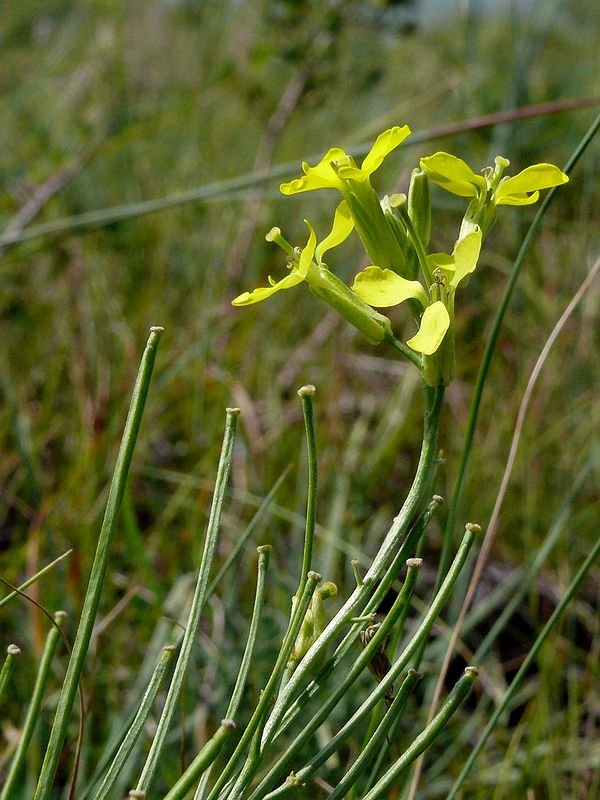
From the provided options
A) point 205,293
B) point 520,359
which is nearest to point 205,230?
point 205,293

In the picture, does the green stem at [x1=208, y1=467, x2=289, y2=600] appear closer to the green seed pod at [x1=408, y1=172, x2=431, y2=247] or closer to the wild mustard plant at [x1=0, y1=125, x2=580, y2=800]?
the wild mustard plant at [x1=0, y1=125, x2=580, y2=800]

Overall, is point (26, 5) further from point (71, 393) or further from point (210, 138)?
point (71, 393)

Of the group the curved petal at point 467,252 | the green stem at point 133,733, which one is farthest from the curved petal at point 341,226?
the green stem at point 133,733

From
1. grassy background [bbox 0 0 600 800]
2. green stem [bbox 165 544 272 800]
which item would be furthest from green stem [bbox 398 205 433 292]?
grassy background [bbox 0 0 600 800]

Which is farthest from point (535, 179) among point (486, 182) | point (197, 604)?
point (197, 604)

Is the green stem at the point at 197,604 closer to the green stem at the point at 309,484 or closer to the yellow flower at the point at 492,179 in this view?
the green stem at the point at 309,484

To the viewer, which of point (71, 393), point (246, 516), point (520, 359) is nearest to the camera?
point (246, 516)
